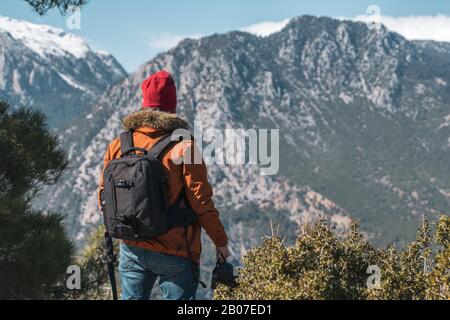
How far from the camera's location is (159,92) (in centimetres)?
608

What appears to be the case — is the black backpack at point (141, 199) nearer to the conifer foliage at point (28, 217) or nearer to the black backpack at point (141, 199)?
the black backpack at point (141, 199)

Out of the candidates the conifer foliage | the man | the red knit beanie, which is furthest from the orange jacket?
the conifer foliage

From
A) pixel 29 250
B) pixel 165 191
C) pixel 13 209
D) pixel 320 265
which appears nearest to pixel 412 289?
pixel 320 265

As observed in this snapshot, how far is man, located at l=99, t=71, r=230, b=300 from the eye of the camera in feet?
18.2

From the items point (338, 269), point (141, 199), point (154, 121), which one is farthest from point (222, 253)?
point (154, 121)

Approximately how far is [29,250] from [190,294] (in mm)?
11603

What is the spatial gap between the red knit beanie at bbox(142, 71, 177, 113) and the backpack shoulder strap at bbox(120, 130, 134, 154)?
38 centimetres

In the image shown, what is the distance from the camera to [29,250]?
52.5 ft

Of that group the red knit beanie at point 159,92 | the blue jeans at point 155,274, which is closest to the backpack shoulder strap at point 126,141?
the red knit beanie at point 159,92

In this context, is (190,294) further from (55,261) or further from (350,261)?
(55,261)

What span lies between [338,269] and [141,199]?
7.26 ft

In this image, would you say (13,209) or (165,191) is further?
(13,209)

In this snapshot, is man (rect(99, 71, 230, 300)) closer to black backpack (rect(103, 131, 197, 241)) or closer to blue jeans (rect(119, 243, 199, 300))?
blue jeans (rect(119, 243, 199, 300))

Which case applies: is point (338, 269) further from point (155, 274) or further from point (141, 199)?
point (141, 199)
